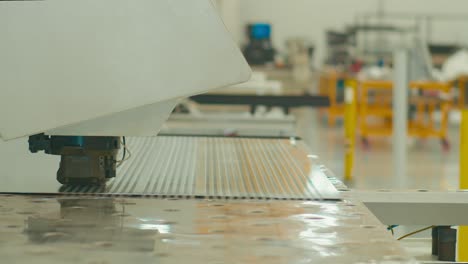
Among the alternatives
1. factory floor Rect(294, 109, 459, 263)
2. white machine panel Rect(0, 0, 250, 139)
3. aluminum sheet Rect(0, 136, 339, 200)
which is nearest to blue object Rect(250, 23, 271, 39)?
factory floor Rect(294, 109, 459, 263)

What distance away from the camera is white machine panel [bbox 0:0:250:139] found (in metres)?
0.81

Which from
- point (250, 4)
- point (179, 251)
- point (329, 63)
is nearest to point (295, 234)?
point (179, 251)

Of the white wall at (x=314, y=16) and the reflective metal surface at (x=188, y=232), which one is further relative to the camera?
the white wall at (x=314, y=16)

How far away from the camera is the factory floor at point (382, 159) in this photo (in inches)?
202

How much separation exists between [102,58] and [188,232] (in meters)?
0.22

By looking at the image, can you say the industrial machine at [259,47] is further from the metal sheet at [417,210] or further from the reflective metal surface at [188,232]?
the reflective metal surface at [188,232]

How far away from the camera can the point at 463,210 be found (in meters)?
1.10

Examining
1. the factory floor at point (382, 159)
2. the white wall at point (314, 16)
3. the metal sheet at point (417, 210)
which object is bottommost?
the factory floor at point (382, 159)

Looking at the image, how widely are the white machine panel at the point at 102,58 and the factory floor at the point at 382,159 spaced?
2.85 m

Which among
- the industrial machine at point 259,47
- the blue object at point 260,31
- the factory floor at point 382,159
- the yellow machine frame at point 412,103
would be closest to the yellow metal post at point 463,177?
the factory floor at point 382,159

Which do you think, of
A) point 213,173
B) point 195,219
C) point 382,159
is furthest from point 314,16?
point 195,219

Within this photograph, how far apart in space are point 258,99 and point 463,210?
5.75 feet

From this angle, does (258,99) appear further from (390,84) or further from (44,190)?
(390,84)

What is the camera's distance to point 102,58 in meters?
0.83
